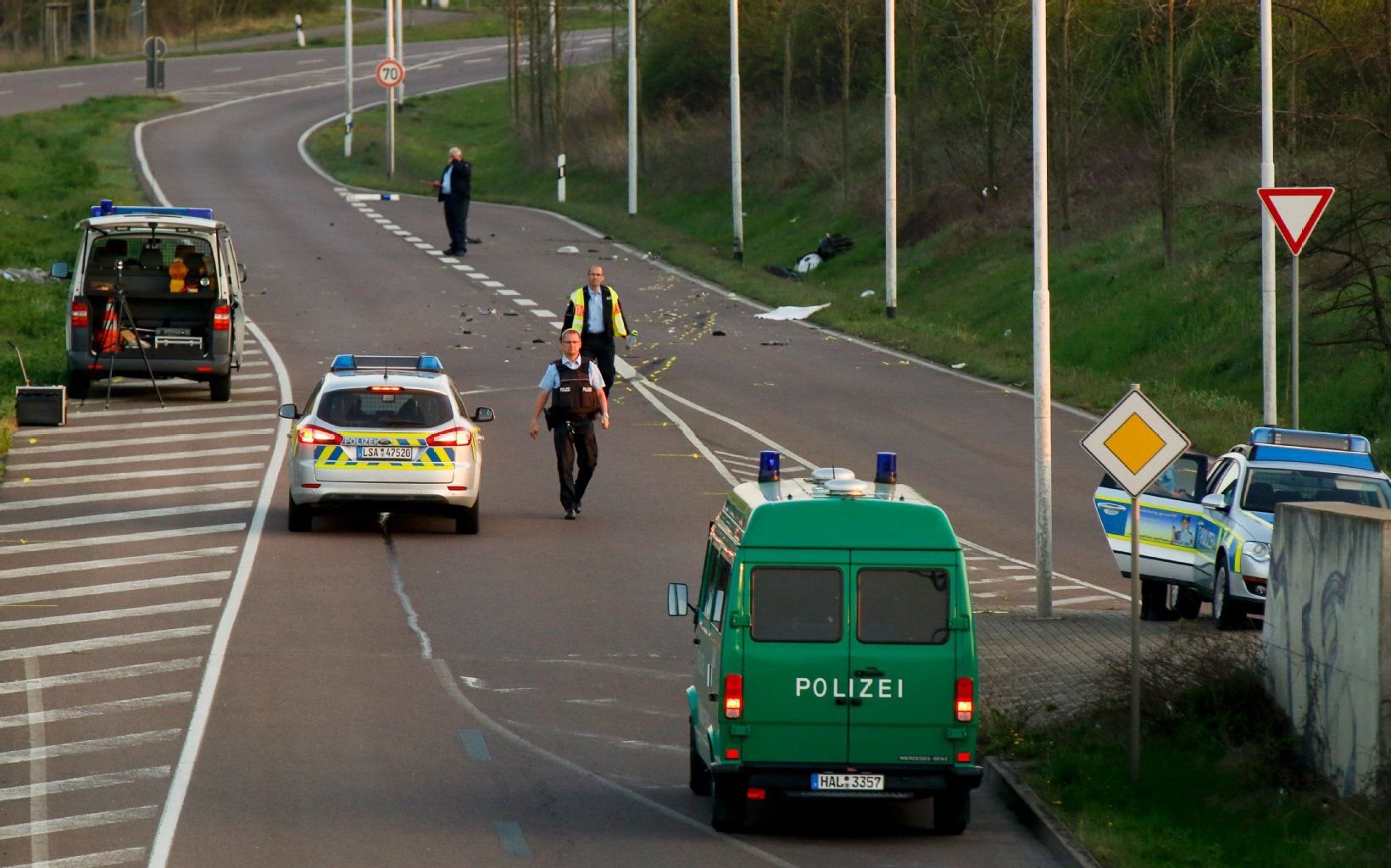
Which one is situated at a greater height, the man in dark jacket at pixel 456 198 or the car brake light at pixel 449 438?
the man in dark jacket at pixel 456 198

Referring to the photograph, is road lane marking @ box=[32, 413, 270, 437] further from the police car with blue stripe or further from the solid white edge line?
the police car with blue stripe

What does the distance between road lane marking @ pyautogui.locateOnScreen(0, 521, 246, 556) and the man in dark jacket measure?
77.5 feet

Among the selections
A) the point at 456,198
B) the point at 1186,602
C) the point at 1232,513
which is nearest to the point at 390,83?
the point at 456,198

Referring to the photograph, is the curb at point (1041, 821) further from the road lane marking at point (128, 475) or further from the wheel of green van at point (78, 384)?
the wheel of green van at point (78, 384)

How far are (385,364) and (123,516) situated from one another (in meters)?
3.12

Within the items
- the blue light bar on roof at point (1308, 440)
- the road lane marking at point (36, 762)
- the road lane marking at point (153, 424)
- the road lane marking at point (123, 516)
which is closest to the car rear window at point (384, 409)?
the road lane marking at point (123, 516)

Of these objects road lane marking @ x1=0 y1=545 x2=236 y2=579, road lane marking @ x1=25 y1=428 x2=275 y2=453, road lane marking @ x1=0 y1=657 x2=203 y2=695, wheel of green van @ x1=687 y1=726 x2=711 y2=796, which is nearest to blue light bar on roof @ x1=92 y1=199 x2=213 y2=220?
road lane marking @ x1=25 y1=428 x2=275 y2=453

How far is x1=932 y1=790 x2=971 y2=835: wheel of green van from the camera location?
1141 centimetres

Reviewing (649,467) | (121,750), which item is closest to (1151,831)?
(121,750)

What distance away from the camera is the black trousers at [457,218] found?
4500cm

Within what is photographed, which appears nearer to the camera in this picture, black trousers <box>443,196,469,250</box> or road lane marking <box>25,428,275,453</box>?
road lane marking <box>25,428,275,453</box>

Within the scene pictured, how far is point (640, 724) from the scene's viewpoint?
14016 millimetres

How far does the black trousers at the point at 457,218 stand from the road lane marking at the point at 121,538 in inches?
966

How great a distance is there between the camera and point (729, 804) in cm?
1132
